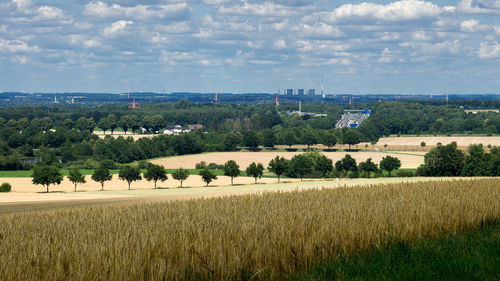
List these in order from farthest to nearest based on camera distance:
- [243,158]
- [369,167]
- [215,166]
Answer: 1. [243,158]
2. [215,166]
3. [369,167]

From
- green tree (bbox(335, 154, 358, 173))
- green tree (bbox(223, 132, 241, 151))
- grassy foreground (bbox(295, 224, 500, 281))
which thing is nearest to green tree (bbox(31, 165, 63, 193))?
green tree (bbox(335, 154, 358, 173))

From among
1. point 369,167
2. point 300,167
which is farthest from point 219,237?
point 369,167

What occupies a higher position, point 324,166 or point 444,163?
point 444,163

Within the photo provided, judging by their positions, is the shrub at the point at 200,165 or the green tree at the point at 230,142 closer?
the shrub at the point at 200,165

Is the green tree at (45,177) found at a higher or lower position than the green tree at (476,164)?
lower

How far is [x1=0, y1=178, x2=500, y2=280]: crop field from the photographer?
12.6 meters

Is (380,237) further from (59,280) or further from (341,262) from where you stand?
(59,280)

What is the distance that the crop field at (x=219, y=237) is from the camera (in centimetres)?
1257

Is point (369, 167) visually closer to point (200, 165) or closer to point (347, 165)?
point (347, 165)

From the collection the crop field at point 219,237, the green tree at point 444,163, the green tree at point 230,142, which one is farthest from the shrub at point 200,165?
the crop field at point 219,237

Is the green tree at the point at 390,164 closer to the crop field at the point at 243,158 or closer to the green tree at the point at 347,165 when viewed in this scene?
the green tree at the point at 347,165

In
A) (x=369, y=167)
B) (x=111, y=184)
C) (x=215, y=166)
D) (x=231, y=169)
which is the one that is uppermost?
(x=231, y=169)

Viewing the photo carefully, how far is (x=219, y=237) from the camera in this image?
14961 mm

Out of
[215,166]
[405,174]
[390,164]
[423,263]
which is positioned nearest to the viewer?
[423,263]
